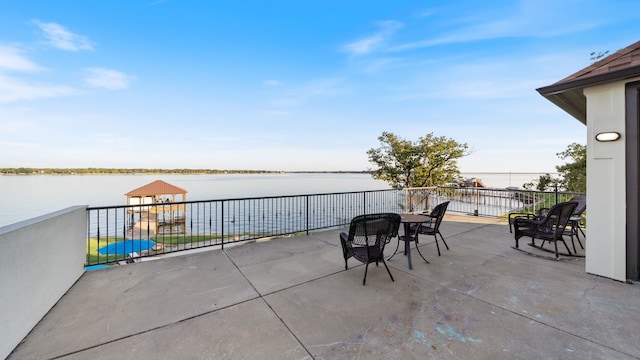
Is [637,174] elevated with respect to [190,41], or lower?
lower

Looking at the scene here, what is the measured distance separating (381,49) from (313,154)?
20.6 metres

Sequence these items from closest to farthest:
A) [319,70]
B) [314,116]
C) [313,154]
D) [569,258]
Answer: [569,258] < [319,70] < [314,116] < [313,154]

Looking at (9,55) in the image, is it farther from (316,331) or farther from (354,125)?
(354,125)

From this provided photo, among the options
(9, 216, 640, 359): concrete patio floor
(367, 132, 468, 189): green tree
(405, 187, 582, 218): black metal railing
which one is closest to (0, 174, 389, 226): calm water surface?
(9, 216, 640, 359): concrete patio floor

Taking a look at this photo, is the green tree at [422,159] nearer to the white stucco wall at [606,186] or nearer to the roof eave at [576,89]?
the roof eave at [576,89]

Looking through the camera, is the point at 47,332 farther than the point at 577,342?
Yes

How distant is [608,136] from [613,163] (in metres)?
0.34

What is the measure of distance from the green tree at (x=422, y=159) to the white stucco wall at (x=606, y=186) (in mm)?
11144

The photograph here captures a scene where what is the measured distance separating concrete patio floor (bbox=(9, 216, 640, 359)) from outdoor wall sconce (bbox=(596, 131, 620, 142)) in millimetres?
1770

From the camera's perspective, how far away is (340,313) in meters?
2.17

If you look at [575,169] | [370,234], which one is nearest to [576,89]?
[370,234]

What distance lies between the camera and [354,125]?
593 inches

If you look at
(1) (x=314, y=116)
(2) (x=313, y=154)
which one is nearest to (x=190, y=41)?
(1) (x=314, y=116)

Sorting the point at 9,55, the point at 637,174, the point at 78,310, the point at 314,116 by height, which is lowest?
the point at 78,310
